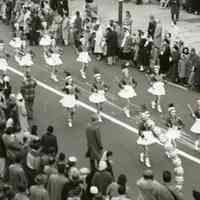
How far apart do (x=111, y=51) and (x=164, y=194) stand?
47.0 ft

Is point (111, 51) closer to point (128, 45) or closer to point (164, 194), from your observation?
point (128, 45)

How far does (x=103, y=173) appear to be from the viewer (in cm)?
1553

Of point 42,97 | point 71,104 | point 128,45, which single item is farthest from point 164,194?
point 128,45

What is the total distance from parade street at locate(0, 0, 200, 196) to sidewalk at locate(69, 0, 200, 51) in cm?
512

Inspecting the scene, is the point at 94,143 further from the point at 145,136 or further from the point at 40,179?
the point at 40,179

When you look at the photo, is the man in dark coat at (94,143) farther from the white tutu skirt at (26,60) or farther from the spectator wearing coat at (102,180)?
the white tutu skirt at (26,60)

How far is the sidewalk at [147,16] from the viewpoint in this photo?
32006 millimetres

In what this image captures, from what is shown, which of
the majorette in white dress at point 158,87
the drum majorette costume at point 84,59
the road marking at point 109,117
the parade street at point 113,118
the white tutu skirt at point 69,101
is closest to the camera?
the parade street at point 113,118

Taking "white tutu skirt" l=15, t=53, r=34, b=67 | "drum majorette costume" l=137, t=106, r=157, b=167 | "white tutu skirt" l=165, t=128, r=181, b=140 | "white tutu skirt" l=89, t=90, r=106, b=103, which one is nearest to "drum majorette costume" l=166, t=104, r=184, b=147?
"white tutu skirt" l=165, t=128, r=181, b=140

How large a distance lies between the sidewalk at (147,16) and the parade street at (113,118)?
5117mm

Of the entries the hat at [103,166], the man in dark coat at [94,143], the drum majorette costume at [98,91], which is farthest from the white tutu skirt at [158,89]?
the hat at [103,166]

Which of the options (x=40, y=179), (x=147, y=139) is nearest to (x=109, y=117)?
(x=147, y=139)

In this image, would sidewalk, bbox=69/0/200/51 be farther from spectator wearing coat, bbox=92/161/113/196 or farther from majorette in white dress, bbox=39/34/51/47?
spectator wearing coat, bbox=92/161/113/196

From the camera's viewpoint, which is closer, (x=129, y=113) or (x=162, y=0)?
(x=129, y=113)
